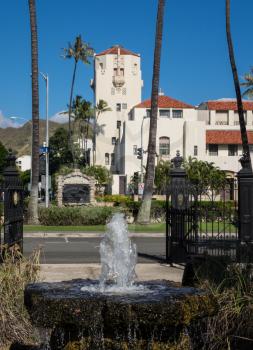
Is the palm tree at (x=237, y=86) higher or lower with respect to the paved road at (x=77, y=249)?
higher

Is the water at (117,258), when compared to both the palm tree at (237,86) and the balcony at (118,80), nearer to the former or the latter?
the palm tree at (237,86)

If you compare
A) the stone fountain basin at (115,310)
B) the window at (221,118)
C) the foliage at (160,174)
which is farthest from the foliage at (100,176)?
the stone fountain basin at (115,310)

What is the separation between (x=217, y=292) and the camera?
7.15m

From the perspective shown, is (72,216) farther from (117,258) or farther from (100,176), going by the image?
(100,176)

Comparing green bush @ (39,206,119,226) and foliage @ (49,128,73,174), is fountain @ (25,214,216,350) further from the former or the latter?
foliage @ (49,128,73,174)

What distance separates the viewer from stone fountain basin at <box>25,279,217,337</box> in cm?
534

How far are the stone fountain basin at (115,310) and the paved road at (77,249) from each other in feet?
22.0

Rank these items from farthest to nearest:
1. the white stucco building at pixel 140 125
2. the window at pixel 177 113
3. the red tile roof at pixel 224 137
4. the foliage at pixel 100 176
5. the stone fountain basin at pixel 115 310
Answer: the window at pixel 177 113 → the foliage at pixel 100 176 → the red tile roof at pixel 224 137 → the white stucco building at pixel 140 125 → the stone fountain basin at pixel 115 310

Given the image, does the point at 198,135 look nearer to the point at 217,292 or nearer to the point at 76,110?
the point at 76,110

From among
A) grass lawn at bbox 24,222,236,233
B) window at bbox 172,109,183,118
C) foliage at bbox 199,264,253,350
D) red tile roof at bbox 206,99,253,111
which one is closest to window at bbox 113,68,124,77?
red tile roof at bbox 206,99,253,111

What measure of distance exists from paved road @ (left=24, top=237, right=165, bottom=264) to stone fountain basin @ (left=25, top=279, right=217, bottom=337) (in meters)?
6.70

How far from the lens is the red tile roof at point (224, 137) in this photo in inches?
2714

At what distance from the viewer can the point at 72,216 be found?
3003 cm

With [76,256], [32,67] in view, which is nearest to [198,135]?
[32,67]
